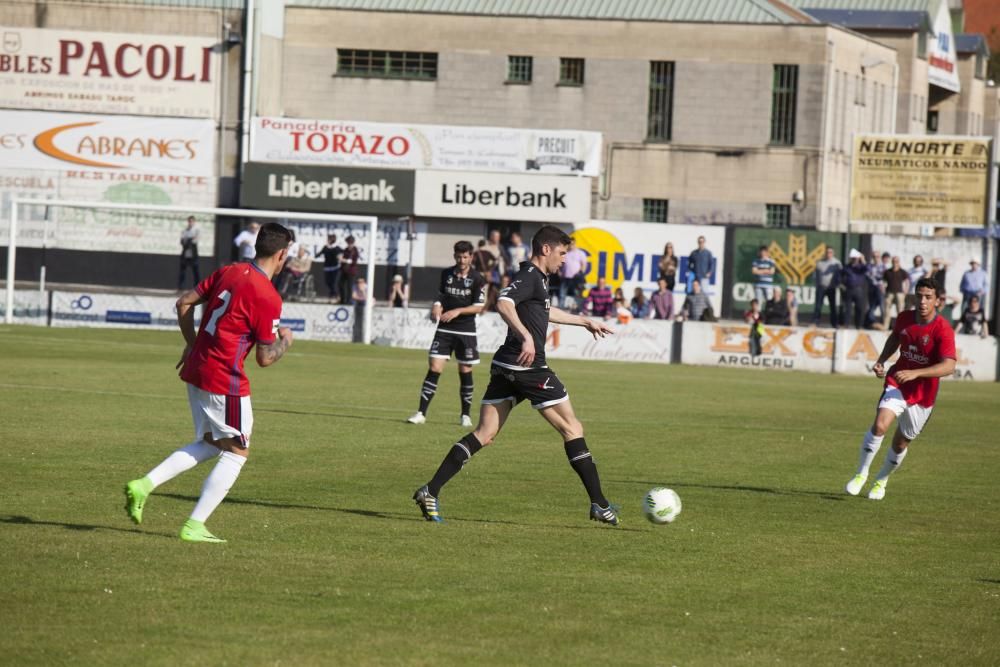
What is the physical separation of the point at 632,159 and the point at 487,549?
1862 inches

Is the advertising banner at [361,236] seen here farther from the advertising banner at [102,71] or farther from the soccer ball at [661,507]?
the soccer ball at [661,507]

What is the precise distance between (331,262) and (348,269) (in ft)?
1.52

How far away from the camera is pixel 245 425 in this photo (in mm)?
10320

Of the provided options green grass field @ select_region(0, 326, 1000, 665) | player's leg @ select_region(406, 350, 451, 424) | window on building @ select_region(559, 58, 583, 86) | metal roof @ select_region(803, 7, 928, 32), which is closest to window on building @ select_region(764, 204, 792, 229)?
window on building @ select_region(559, 58, 583, 86)

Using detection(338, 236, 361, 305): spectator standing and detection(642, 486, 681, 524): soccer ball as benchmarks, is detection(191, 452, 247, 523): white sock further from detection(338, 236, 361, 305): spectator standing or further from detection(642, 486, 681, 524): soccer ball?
detection(338, 236, 361, 305): spectator standing

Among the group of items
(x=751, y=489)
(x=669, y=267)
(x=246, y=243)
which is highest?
(x=246, y=243)

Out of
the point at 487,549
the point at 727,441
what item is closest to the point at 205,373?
the point at 487,549

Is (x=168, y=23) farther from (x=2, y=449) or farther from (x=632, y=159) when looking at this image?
(x=2, y=449)

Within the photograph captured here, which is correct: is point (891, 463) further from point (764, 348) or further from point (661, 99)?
point (661, 99)

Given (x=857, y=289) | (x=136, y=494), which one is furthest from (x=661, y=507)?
(x=857, y=289)

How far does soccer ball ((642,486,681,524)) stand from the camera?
11.9 meters

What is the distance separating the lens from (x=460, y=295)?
20031 millimetres

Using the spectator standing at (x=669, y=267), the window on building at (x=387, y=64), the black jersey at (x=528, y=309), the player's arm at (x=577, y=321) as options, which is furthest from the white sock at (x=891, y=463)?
the window on building at (x=387, y=64)

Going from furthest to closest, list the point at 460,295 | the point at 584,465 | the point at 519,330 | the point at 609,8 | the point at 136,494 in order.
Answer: the point at 609,8 → the point at 460,295 → the point at 584,465 → the point at 519,330 → the point at 136,494
